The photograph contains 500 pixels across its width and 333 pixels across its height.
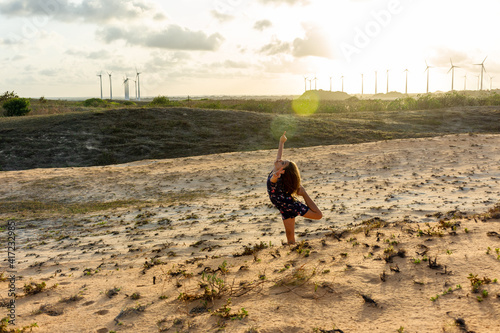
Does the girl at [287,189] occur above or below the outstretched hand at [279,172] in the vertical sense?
below

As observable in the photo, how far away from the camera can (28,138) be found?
87.5 ft

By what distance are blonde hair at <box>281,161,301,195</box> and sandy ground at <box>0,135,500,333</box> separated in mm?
1078

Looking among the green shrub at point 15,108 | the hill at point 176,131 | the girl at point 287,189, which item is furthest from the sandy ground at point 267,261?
the green shrub at point 15,108

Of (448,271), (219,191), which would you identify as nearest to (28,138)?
(219,191)

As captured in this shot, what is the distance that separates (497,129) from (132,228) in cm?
3388

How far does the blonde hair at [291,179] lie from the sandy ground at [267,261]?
3.54 ft

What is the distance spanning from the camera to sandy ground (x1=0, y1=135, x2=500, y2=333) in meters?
4.30

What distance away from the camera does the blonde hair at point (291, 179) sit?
6160 mm

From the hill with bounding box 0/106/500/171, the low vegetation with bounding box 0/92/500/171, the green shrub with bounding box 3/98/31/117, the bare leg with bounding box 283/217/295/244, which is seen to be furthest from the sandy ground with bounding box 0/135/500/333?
the green shrub with bounding box 3/98/31/117

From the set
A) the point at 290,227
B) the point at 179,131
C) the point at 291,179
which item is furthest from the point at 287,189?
the point at 179,131

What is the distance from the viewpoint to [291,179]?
20.3ft

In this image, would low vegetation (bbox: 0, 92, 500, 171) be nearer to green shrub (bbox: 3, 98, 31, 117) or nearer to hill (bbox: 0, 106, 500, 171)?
hill (bbox: 0, 106, 500, 171)

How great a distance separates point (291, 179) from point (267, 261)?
4.71ft

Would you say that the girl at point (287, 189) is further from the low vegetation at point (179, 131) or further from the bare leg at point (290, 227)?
the low vegetation at point (179, 131)
